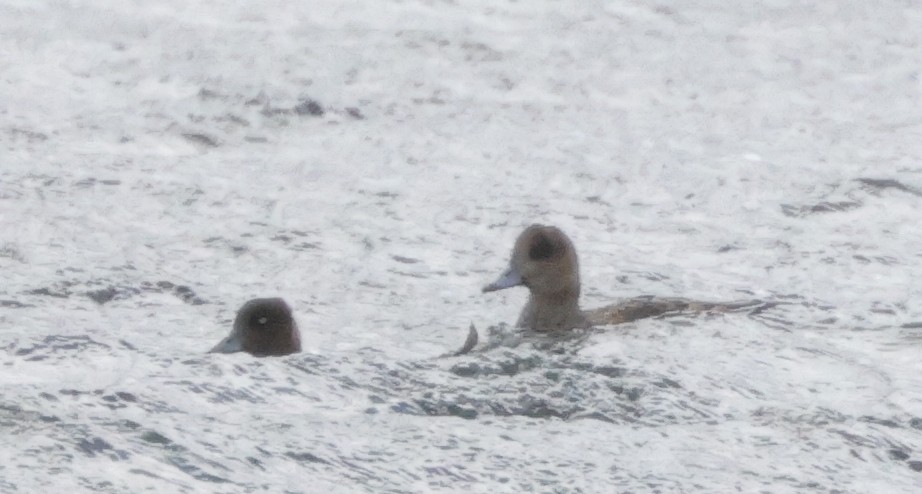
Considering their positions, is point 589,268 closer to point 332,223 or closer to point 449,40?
point 332,223

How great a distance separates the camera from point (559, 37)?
13.3 meters

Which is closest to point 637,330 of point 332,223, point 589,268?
point 589,268

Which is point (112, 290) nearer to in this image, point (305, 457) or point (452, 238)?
point (452, 238)

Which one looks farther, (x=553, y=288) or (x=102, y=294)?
(x=553, y=288)

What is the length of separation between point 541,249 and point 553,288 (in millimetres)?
183

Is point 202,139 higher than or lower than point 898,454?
higher

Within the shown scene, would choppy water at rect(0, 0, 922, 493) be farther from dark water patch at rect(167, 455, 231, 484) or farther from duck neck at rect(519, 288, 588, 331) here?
duck neck at rect(519, 288, 588, 331)

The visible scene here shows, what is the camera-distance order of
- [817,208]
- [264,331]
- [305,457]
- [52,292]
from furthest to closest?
[817,208]
[52,292]
[264,331]
[305,457]

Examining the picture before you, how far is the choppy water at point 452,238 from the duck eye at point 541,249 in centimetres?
40

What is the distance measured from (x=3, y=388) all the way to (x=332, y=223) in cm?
333

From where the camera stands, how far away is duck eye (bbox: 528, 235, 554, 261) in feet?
29.9

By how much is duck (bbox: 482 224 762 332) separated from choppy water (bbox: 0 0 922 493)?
20 centimetres

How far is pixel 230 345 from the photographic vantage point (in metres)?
8.30

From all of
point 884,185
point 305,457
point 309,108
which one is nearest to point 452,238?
point 309,108
